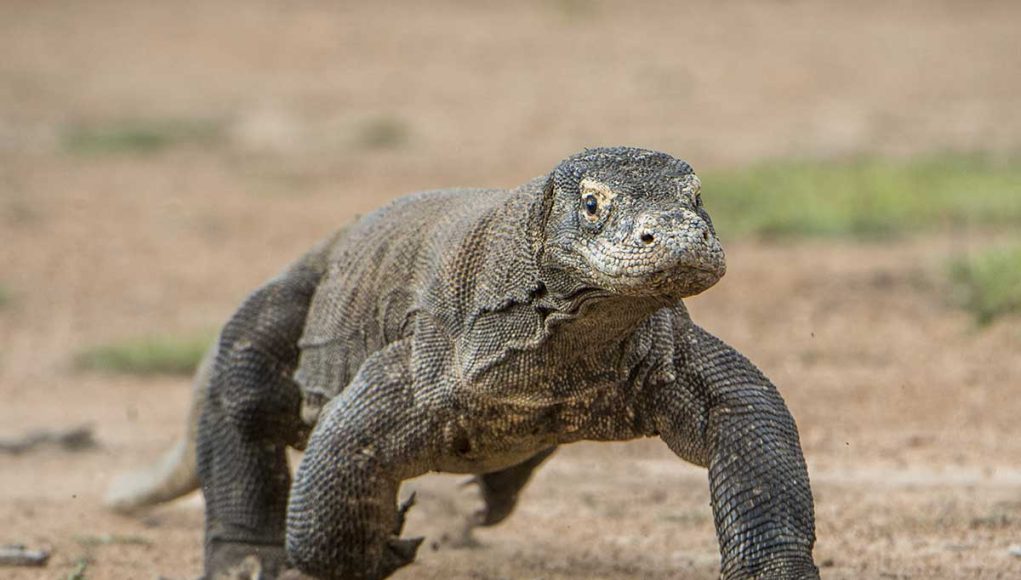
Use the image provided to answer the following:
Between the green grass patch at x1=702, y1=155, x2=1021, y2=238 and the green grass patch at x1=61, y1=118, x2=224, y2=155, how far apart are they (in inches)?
236

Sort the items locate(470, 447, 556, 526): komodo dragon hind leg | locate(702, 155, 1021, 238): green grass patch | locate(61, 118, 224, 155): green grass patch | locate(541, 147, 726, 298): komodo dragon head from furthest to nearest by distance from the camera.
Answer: locate(61, 118, 224, 155): green grass patch → locate(702, 155, 1021, 238): green grass patch → locate(470, 447, 556, 526): komodo dragon hind leg → locate(541, 147, 726, 298): komodo dragon head

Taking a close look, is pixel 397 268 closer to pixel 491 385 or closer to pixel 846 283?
pixel 491 385

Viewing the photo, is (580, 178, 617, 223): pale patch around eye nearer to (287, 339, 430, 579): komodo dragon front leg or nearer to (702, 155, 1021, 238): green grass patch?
(287, 339, 430, 579): komodo dragon front leg

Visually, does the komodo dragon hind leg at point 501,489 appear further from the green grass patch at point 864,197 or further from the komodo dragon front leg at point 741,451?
the green grass patch at point 864,197

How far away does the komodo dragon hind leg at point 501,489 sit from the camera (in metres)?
5.28

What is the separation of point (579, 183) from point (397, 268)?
0.97 metres

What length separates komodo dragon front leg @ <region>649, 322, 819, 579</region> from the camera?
3920mm

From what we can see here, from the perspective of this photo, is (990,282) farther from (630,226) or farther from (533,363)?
(630,226)

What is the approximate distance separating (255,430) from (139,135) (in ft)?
41.6

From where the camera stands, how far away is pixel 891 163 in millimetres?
13891

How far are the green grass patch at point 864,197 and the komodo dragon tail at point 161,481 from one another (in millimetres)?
5234

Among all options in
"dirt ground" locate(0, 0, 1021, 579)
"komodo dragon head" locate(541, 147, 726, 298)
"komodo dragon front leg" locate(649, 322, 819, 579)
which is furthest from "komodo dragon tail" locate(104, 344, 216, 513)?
"komodo dragon head" locate(541, 147, 726, 298)

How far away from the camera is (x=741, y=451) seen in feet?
13.1

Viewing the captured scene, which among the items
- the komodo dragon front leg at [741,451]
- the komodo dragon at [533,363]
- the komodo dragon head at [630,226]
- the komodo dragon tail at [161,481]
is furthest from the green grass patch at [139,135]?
the komodo dragon head at [630,226]
